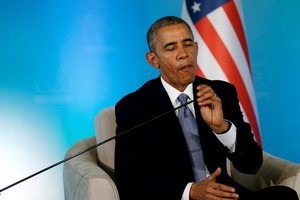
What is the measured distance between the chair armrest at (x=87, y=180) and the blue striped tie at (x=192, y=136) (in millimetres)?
302

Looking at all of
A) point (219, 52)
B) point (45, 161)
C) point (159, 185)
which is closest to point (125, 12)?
point (219, 52)

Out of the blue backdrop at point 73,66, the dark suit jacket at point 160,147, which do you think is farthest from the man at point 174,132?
the blue backdrop at point 73,66

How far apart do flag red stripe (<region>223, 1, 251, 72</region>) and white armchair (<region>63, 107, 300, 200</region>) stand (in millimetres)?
748

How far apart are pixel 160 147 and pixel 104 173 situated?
199mm

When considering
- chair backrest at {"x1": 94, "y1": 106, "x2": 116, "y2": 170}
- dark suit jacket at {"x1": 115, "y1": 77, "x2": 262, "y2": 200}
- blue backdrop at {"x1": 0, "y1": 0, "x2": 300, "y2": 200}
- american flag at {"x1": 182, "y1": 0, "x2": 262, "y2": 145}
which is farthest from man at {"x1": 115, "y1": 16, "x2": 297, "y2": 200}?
blue backdrop at {"x1": 0, "y1": 0, "x2": 300, "y2": 200}

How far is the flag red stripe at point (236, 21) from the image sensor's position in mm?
2826

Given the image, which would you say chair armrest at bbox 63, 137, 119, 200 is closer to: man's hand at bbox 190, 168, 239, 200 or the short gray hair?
man's hand at bbox 190, 168, 239, 200

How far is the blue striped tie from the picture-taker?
195cm

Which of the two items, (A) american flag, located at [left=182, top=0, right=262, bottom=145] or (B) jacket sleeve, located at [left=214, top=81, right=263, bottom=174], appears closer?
(B) jacket sleeve, located at [left=214, top=81, right=263, bottom=174]

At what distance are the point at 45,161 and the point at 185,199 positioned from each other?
69.3 inches

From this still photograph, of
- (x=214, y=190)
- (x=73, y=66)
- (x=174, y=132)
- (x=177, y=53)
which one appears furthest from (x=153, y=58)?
(x=73, y=66)

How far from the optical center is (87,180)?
1.79 m

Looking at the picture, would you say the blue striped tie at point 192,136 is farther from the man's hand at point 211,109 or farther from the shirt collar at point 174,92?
the man's hand at point 211,109

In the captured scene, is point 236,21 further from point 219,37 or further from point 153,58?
point 153,58
